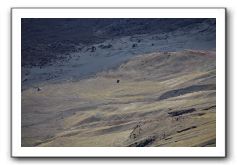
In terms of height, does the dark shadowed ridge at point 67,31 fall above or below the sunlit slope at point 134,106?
above

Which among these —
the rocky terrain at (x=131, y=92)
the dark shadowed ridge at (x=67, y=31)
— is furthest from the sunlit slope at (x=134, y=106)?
the dark shadowed ridge at (x=67, y=31)

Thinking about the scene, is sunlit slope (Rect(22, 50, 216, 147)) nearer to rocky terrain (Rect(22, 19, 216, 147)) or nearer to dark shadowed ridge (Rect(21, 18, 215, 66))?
rocky terrain (Rect(22, 19, 216, 147))

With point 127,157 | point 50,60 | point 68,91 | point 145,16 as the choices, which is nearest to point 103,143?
point 127,157

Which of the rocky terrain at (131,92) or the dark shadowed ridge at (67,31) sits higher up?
the dark shadowed ridge at (67,31)

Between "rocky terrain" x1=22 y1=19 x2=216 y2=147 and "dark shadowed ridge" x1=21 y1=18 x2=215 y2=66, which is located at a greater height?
"dark shadowed ridge" x1=21 y1=18 x2=215 y2=66

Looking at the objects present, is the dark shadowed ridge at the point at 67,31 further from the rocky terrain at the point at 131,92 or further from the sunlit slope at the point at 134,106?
the sunlit slope at the point at 134,106

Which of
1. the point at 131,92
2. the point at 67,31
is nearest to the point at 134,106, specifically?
the point at 131,92

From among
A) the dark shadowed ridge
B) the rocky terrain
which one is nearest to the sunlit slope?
the rocky terrain

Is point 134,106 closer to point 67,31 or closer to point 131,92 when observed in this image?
point 131,92
